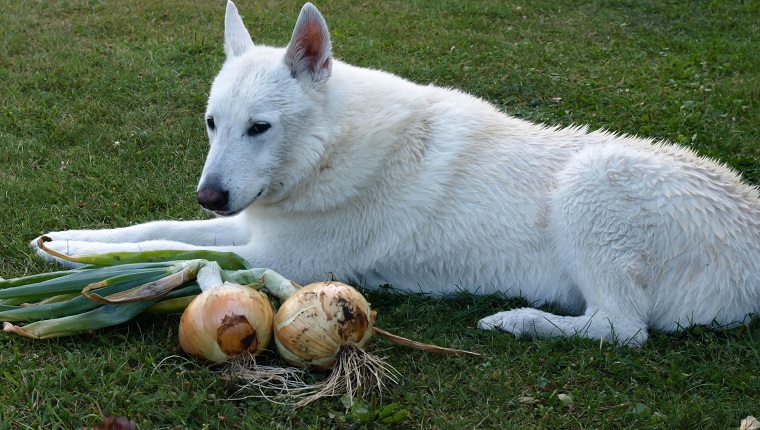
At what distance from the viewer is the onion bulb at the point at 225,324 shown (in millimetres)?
2898

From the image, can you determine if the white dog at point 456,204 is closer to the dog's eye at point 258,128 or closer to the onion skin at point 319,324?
the dog's eye at point 258,128

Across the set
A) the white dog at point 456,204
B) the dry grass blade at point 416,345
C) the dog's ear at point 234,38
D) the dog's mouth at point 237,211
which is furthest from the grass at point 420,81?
the dog's ear at point 234,38

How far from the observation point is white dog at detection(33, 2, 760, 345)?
3.59 m

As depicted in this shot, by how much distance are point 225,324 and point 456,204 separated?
158cm

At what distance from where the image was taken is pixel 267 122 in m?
3.65

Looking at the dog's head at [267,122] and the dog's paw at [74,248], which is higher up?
the dog's head at [267,122]

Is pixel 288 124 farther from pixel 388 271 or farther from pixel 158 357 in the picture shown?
pixel 158 357

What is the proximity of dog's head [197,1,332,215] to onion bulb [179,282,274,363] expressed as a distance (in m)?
0.71

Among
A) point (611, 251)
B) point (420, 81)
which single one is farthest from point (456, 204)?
point (420, 81)

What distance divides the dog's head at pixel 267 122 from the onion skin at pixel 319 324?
84cm

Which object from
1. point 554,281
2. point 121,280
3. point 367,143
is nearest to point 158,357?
point 121,280

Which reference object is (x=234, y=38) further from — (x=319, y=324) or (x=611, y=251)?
(x=611, y=251)

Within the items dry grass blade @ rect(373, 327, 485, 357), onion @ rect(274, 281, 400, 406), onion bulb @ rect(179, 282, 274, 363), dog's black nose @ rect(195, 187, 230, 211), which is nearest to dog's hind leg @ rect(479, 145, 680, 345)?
dry grass blade @ rect(373, 327, 485, 357)

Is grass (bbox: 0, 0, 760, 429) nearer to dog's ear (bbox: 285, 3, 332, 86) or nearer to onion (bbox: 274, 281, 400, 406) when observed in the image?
onion (bbox: 274, 281, 400, 406)
